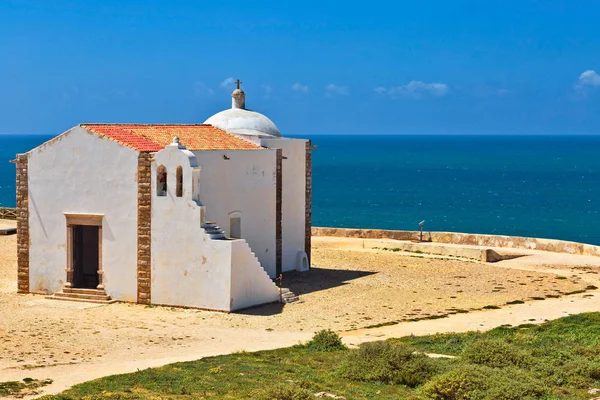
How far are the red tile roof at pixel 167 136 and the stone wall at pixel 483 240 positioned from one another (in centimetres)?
1369

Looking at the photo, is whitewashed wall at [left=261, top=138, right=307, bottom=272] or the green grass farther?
whitewashed wall at [left=261, top=138, right=307, bottom=272]

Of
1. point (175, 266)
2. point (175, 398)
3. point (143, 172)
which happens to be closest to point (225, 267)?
point (175, 266)

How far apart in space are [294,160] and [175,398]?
18.9 m

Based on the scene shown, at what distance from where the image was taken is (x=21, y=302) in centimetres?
2912

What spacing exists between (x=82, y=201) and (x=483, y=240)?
19887 millimetres

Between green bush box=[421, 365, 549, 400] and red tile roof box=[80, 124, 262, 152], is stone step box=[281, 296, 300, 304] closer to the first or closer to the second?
red tile roof box=[80, 124, 262, 152]

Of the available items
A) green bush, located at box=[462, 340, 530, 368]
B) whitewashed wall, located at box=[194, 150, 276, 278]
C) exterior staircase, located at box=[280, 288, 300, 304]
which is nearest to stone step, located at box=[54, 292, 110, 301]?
whitewashed wall, located at box=[194, 150, 276, 278]

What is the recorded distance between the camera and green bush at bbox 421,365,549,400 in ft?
55.2

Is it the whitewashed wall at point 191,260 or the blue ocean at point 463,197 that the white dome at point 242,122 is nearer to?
the whitewashed wall at point 191,260

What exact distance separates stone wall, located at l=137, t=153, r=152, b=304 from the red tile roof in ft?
2.05

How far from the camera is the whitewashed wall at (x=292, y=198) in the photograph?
114 feet

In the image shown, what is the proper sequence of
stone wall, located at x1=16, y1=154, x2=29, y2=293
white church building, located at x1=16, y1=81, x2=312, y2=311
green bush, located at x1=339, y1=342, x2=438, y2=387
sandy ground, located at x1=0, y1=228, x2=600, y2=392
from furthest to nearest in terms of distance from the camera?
1. stone wall, located at x1=16, y1=154, x2=29, y2=293
2. white church building, located at x1=16, y1=81, x2=312, y2=311
3. sandy ground, located at x1=0, y1=228, x2=600, y2=392
4. green bush, located at x1=339, y1=342, x2=438, y2=387

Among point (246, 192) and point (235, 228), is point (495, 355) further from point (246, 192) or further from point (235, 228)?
point (246, 192)

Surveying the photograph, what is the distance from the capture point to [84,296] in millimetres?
29594
